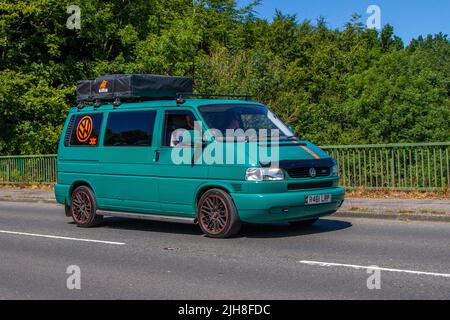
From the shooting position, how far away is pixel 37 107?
103ft

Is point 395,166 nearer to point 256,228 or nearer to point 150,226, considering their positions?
point 256,228

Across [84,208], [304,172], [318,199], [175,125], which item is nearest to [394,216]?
[318,199]

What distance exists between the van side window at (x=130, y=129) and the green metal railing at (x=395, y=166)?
6.78 meters

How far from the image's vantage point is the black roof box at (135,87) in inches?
463

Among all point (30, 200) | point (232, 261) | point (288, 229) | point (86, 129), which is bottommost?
point (232, 261)

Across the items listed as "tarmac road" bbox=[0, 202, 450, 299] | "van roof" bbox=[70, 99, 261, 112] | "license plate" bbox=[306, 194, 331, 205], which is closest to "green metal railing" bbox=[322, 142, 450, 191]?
"tarmac road" bbox=[0, 202, 450, 299]

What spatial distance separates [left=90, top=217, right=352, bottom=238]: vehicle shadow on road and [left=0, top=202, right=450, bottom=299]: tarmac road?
2 centimetres

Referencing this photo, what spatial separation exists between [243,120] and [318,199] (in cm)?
172

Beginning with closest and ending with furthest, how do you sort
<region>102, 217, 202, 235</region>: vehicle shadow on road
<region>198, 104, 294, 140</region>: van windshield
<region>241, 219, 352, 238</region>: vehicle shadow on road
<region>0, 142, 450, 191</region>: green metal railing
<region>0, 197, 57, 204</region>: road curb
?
1. <region>198, 104, 294, 140</region>: van windshield
2. <region>241, 219, 352, 238</region>: vehicle shadow on road
3. <region>102, 217, 202, 235</region>: vehicle shadow on road
4. <region>0, 142, 450, 191</region>: green metal railing
5. <region>0, 197, 57, 204</region>: road curb

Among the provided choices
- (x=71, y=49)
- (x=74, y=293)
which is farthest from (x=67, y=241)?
(x=71, y=49)

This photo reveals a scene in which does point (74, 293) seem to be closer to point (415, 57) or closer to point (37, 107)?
point (37, 107)

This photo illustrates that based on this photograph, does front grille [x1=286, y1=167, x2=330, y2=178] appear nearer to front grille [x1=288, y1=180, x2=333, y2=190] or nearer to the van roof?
front grille [x1=288, y1=180, x2=333, y2=190]

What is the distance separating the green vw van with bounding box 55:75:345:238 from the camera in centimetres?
971

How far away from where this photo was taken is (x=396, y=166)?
15.9 metres
